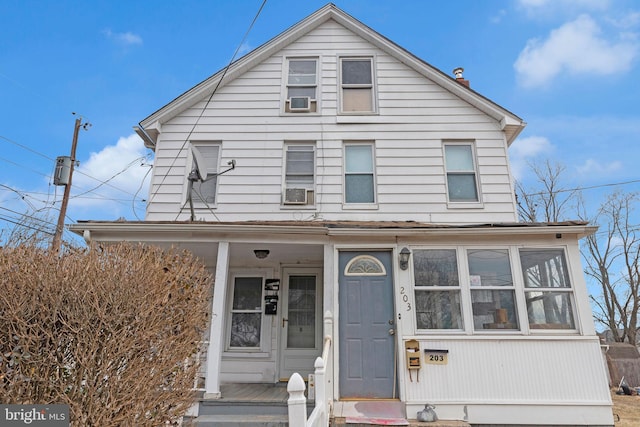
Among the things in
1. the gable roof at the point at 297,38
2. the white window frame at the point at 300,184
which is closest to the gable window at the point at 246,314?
the white window frame at the point at 300,184

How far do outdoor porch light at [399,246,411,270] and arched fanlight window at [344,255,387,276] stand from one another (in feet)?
1.02

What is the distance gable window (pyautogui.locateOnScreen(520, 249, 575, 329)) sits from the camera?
5.80 m

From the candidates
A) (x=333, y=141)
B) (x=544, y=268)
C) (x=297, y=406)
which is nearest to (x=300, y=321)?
(x=333, y=141)

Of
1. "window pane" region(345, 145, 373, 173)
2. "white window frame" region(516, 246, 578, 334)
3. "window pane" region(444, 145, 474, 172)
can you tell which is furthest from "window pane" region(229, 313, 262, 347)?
"window pane" region(444, 145, 474, 172)

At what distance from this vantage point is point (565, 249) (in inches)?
237

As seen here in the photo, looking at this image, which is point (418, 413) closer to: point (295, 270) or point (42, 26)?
point (295, 270)

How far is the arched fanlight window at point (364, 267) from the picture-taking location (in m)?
6.14

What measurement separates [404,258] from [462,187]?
2.75m

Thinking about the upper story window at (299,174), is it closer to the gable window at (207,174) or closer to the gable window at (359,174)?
the gable window at (359,174)

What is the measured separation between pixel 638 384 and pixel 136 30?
Result: 59.3 ft

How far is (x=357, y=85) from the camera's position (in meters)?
8.66

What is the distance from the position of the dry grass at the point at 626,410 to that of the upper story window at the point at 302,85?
794 cm

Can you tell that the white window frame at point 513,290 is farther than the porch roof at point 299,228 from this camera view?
No

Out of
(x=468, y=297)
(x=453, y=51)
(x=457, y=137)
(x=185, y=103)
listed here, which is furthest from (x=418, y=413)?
(x=453, y=51)
